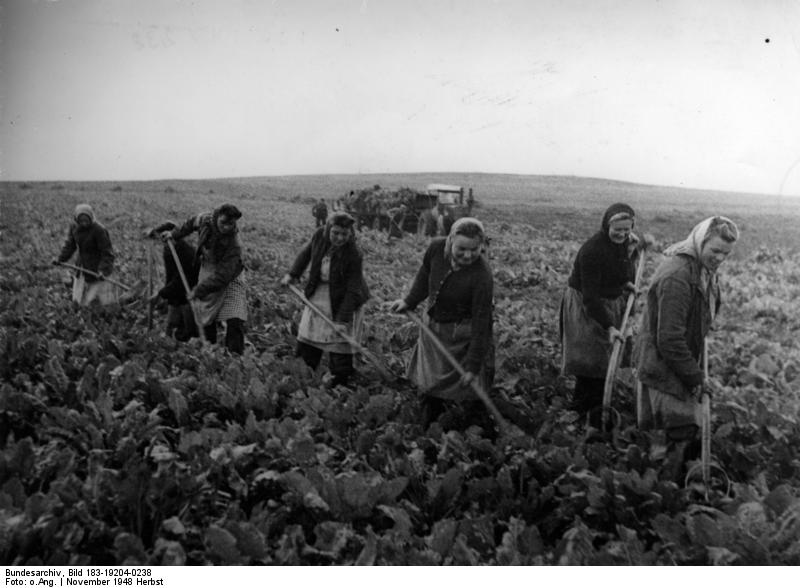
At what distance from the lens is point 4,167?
428cm

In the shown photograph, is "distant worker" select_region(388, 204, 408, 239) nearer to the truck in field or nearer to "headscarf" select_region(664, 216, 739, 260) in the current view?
the truck in field

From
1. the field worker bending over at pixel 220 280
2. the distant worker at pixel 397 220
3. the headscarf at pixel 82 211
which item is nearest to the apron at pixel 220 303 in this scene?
the field worker bending over at pixel 220 280

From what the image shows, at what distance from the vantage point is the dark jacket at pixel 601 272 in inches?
154

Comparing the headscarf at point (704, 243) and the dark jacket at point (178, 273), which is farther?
the dark jacket at point (178, 273)

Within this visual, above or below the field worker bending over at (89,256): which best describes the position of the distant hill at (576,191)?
above

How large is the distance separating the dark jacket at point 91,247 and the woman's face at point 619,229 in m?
4.14

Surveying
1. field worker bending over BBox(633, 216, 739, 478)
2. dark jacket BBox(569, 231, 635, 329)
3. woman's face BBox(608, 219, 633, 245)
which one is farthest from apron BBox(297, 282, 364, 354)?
field worker bending over BBox(633, 216, 739, 478)

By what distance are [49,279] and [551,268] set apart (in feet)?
17.2

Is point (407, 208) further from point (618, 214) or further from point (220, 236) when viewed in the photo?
point (618, 214)

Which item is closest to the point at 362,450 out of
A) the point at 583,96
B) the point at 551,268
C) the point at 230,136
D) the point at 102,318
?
the point at 230,136

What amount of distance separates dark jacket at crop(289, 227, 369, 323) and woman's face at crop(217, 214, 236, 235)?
2.48 ft

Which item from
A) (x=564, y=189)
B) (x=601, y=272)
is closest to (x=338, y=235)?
(x=601, y=272)

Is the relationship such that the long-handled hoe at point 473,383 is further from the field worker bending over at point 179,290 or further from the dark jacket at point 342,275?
the field worker bending over at point 179,290

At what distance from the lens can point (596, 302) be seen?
154 inches
